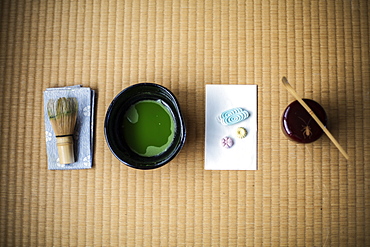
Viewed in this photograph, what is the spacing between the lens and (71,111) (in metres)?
0.81

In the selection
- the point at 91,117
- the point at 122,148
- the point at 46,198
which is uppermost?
the point at 91,117

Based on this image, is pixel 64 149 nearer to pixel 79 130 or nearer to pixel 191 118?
pixel 79 130

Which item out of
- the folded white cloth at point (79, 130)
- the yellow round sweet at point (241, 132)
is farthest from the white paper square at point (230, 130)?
the folded white cloth at point (79, 130)

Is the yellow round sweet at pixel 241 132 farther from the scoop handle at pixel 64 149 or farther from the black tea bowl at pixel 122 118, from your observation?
the scoop handle at pixel 64 149

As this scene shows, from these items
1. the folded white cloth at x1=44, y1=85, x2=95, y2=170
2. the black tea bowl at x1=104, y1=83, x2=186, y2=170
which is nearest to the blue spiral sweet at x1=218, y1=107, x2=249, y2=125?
the black tea bowl at x1=104, y1=83, x2=186, y2=170

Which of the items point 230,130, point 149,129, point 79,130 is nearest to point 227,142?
point 230,130

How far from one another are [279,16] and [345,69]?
0.29m

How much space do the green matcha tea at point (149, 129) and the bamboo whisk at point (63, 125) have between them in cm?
18

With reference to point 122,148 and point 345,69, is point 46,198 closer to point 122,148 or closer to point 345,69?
point 122,148

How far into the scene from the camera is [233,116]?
0.82 meters

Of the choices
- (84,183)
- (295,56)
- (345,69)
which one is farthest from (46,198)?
(345,69)

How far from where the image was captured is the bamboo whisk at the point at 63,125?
792mm

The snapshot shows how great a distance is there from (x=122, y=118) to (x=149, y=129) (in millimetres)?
93

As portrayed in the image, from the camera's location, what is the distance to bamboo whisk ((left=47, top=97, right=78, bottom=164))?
0.79m
